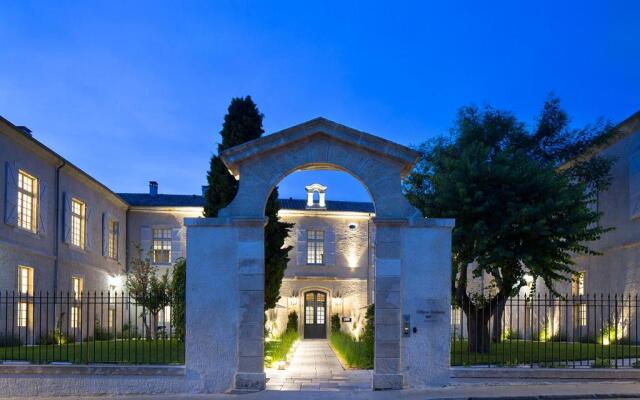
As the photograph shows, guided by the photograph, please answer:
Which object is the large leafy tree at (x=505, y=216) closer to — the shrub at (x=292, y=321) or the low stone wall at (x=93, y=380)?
the low stone wall at (x=93, y=380)

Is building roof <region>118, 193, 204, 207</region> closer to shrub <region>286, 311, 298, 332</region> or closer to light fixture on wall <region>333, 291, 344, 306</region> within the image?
shrub <region>286, 311, 298, 332</region>

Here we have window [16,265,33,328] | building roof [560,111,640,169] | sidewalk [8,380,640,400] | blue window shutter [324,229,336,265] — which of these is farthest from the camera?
blue window shutter [324,229,336,265]

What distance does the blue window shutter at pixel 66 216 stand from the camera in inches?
905

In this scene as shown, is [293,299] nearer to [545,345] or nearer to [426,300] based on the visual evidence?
[545,345]

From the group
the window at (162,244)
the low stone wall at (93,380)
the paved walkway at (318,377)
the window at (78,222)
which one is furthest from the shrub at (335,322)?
the low stone wall at (93,380)

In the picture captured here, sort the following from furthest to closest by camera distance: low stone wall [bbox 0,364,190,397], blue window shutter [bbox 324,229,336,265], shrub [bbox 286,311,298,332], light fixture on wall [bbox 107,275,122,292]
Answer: blue window shutter [bbox 324,229,336,265] < shrub [bbox 286,311,298,332] < light fixture on wall [bbox 107,275,122,292] < low stone wall [bbox 0,364,190,397]

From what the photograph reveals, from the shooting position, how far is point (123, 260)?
102ft

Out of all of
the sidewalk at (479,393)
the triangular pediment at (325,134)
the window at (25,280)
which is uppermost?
the triangular pediment at (325,134)

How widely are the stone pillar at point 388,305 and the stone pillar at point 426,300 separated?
0.41ft

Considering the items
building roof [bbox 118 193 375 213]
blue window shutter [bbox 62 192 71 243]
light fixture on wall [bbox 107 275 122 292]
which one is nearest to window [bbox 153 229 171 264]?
building roof [bbox 118 193 375 213]

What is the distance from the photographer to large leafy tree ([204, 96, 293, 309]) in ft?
61.1

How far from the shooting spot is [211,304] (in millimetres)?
11977

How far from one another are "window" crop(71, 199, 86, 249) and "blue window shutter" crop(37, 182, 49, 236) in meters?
2.62

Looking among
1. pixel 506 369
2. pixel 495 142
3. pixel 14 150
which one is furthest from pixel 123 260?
pixel 506 369
